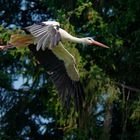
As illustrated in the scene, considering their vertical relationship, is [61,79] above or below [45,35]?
below

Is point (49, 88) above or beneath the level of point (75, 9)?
beneath

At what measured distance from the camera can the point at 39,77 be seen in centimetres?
1750

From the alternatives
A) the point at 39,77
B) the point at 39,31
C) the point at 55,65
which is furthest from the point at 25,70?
the point at 39,31

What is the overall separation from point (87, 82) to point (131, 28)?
1368 mm

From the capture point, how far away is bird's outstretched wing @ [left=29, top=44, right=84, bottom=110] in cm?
1405

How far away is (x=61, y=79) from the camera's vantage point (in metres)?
14.6

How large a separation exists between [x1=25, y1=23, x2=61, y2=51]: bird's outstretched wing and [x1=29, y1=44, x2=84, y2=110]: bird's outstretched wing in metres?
1.29

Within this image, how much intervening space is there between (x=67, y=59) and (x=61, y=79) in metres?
0.33

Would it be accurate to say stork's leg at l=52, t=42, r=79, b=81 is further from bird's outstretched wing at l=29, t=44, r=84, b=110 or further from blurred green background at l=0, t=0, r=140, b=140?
blurred green background at l=0, t=0, r=140, b=140

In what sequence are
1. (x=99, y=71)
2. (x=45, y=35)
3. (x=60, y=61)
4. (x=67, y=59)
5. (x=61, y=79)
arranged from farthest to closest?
(x=99, y=71) → (x=60, y=61) → (x=67, y=59) → (x=61, y=79) → (x=45, y=35)

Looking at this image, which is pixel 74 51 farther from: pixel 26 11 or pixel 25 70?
pixel 26 11

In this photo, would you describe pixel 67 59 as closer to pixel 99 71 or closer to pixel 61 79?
pixel 61 79

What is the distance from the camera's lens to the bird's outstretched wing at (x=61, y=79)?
14047mm

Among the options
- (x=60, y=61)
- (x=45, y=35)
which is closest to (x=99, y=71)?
(x=60, y=61)
